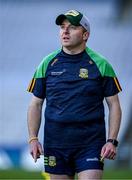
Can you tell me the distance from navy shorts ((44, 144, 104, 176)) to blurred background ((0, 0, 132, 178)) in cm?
997

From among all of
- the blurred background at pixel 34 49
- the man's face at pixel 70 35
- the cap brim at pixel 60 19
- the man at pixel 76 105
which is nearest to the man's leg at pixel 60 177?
the man at pixel 76 105

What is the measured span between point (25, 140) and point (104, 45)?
4.28m

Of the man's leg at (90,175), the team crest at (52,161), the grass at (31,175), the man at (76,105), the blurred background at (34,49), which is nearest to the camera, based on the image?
the man's leg at (90,175)

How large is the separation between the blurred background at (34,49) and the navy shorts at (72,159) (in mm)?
9971

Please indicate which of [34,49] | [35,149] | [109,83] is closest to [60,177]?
[35,149]

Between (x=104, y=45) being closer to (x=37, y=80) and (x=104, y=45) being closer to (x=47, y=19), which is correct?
(x=47, y=19)

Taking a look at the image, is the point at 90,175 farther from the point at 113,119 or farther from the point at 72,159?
the point at 113,119

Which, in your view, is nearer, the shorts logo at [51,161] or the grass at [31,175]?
the shorts logo at [51,161]

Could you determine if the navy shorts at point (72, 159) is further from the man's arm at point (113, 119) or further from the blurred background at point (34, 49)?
the blurred background at point (34, 49)

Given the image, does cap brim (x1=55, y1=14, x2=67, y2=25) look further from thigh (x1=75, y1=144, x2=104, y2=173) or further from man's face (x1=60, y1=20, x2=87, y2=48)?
thigh (x1=75, y1=144, x2=104, y2=173)

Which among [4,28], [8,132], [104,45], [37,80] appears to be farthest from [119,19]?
[37,80]

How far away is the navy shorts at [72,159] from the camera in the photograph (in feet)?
23.1

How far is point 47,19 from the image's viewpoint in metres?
22.9

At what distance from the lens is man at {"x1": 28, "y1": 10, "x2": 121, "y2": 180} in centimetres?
706
